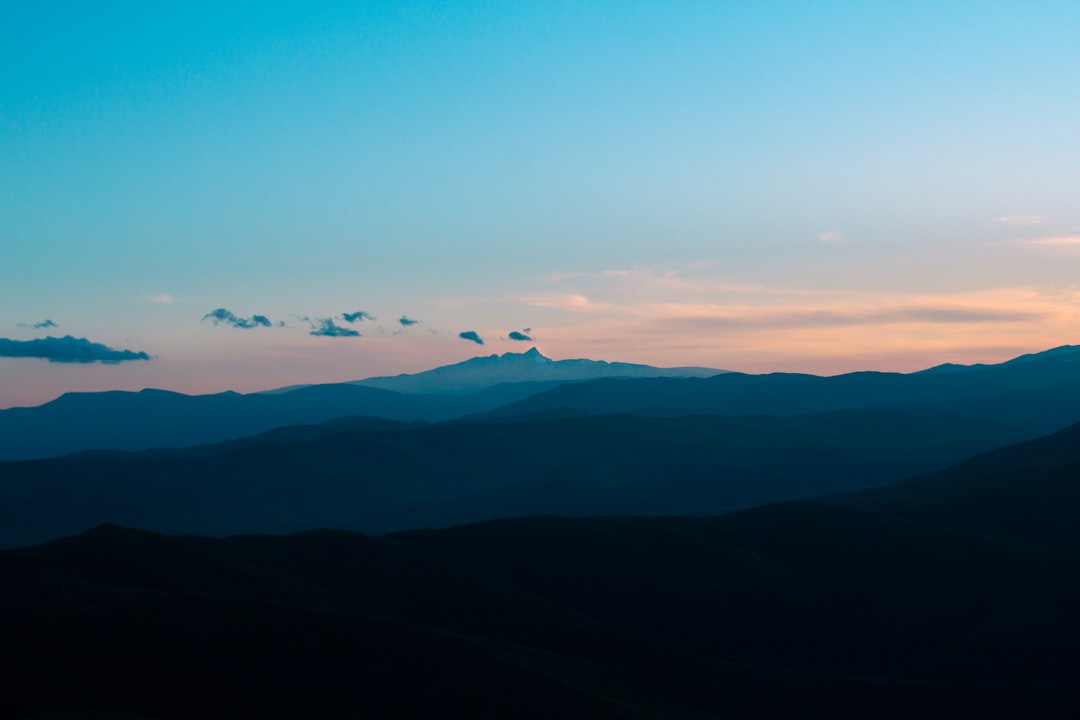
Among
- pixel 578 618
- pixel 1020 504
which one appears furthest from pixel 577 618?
pixel 1020 504

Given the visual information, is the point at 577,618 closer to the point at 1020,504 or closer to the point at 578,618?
the point at 578,618

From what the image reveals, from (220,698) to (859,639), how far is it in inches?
2901

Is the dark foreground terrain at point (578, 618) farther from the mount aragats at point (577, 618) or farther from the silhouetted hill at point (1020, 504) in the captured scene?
the silhouetted hill at point (1020, 504)

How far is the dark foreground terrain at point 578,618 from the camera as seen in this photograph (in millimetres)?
71562

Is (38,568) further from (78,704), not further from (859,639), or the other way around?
(859,639)

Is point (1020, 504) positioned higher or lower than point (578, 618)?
higher

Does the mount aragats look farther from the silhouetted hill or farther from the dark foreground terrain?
the silhouetted hill

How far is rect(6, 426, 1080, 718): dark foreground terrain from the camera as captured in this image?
2817 inches

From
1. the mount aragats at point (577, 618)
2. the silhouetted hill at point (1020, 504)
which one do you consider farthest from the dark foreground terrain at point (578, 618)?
the silhouetted hill at point (1020, 504)

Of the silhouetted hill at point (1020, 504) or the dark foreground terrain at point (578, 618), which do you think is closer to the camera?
the dark foreground terrain at point (578, 618)

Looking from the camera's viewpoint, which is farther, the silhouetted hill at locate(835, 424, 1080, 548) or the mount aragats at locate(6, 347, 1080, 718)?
the silhouetted hill at locate(835, 424, 1080, 548)

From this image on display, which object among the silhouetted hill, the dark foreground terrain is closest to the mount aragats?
the dark foreground terrain

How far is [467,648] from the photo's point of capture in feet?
262

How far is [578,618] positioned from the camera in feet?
352
